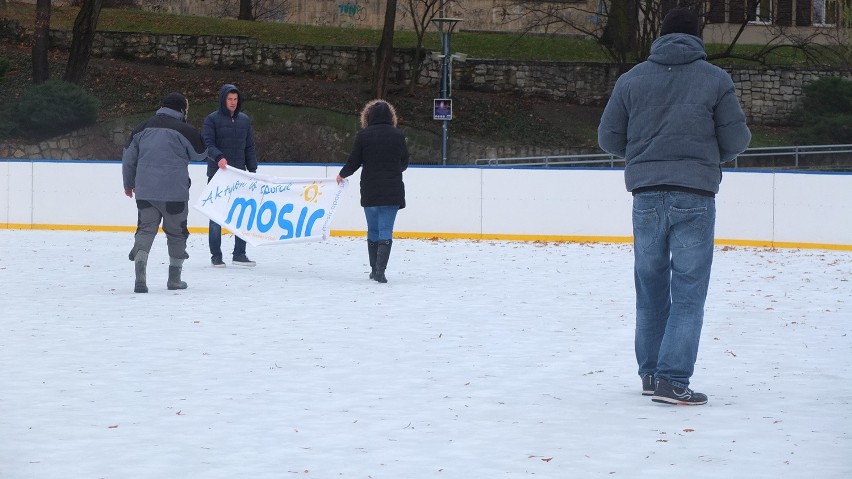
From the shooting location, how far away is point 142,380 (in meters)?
7.66

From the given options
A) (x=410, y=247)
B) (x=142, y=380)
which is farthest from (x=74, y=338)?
(x=410, y=247)

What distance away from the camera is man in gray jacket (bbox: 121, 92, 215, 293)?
39.6ft

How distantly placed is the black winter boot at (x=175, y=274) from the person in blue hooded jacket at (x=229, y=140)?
208 centimetres

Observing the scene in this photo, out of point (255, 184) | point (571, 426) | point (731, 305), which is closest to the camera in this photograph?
point (571, 426)

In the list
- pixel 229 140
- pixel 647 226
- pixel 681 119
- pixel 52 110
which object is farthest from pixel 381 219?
pixel 52 110

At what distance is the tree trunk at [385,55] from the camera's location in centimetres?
3831

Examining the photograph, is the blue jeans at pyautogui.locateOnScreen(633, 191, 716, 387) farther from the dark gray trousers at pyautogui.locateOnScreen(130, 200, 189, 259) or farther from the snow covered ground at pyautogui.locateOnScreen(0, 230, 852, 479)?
the dark gray trousers at pyautogui.locateOnScreen(130, 200, 189, 259)

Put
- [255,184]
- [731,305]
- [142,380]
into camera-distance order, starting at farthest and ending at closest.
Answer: [255,184]
[731,305]
[142,380]

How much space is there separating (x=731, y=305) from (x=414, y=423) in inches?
237

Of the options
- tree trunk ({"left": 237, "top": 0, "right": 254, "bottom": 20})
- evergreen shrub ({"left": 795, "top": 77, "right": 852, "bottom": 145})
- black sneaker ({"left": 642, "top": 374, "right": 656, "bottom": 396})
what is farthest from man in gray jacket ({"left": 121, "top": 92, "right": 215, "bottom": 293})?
tree trunk ({"left": 237, "top": 0, "right": 254, "bottom": 20})

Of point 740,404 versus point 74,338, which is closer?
point 740,404

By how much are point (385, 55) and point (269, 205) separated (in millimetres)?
24101

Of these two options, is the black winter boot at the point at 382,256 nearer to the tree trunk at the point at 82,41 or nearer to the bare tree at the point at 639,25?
the bare tree at the point at 639,25

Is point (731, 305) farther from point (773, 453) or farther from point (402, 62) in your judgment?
point (402, 62)
